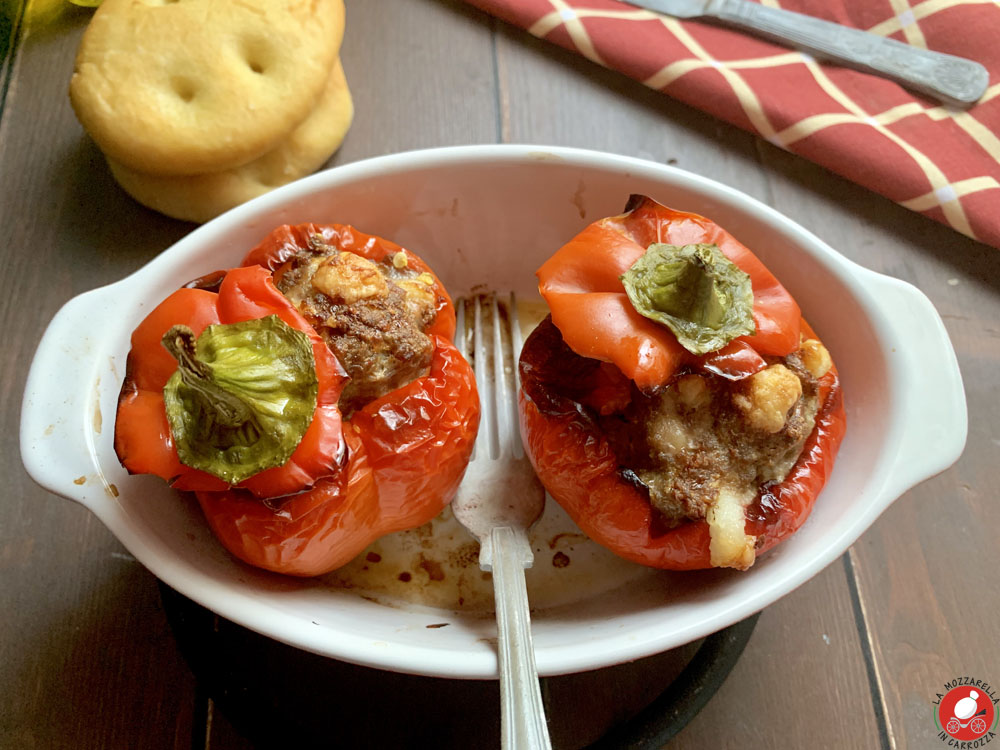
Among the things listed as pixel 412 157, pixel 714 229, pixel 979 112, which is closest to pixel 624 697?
pixel 714 229

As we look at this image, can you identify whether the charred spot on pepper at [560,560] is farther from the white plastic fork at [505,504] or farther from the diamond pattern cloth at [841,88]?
the diamond pattern cloth at [841,88]

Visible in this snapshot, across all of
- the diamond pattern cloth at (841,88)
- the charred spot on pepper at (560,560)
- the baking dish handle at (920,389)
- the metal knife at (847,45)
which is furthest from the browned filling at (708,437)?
the metal knife at (847,45)

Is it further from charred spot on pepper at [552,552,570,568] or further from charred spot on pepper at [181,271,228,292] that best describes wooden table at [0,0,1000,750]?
charred spot on pepper at [181,271,228,292]

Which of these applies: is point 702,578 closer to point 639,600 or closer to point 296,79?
point 639,600

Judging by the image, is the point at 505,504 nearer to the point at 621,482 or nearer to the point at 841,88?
the point at 621,482

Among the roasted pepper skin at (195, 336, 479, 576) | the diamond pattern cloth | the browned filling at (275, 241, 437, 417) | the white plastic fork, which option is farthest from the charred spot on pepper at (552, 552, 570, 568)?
the diamond pattern cloth
